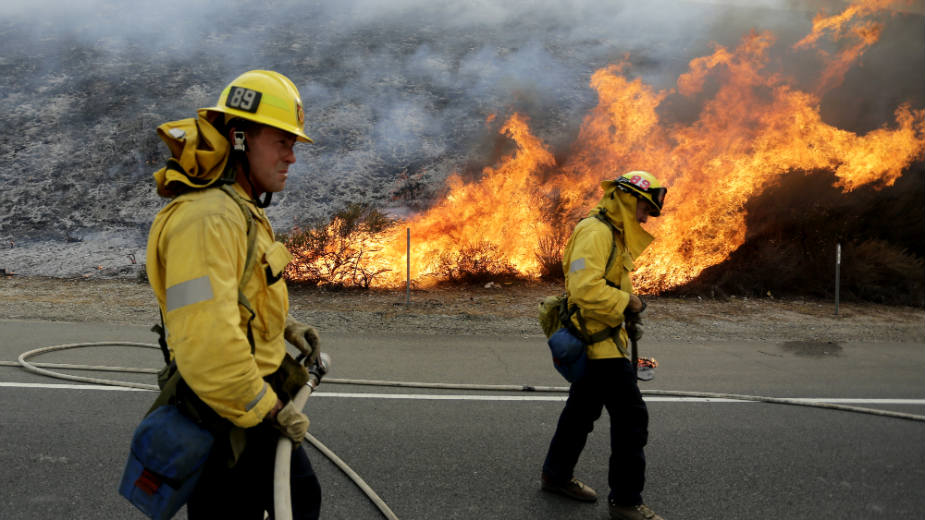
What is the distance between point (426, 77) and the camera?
1784 cm

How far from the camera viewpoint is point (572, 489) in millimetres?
3311

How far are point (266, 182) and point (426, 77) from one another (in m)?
16.9

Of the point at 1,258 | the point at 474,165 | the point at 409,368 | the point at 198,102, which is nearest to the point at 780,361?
the point at 409,368

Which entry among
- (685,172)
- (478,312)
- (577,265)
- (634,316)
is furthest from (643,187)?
(685,172)

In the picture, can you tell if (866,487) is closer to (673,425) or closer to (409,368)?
(673,425)

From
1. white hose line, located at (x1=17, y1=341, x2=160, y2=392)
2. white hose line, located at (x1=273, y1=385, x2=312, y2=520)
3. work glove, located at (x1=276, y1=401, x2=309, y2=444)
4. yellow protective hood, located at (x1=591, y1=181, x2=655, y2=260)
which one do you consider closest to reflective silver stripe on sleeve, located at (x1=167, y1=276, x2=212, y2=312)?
work glove, located at (x1=276, y1=401, x2=309, y2=444)

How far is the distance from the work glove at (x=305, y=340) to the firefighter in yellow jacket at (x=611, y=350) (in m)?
1.49

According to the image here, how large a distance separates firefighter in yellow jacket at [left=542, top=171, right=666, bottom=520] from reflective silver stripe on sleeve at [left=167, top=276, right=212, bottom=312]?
202cm

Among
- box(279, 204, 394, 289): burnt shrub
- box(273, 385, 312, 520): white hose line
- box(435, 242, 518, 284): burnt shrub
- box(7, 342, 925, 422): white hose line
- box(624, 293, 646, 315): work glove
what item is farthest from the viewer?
box(435, 242, 518, 284): burnt shrub

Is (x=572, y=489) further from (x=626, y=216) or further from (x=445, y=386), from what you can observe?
(x=445, y=386)

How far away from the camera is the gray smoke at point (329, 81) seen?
42.7 feet

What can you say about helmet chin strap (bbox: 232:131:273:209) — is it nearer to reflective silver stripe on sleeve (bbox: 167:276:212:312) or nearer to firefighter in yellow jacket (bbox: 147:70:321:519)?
firefighter in yellow jacket (bbox: 147:70:321:519)

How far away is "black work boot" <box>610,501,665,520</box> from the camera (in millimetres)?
3047

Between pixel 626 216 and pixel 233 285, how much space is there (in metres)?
2.29
